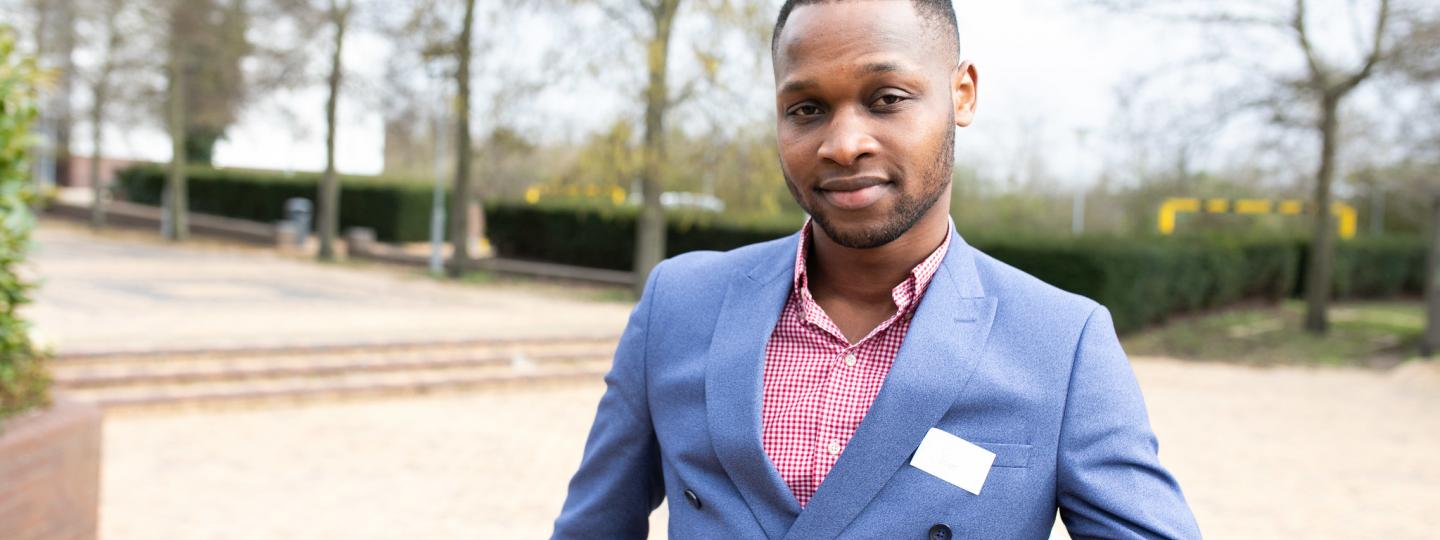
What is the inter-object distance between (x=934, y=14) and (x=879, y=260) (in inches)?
11.1

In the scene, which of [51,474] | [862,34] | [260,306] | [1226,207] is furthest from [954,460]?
[1226,207]

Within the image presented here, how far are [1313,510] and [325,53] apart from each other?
1994 centimetres

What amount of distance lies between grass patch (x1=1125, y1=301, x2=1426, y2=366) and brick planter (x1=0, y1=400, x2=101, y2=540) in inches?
531

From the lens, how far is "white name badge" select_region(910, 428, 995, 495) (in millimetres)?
1269

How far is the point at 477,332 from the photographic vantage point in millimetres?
12930

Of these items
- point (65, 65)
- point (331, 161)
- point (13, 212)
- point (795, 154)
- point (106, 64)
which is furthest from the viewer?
point (65, 65)

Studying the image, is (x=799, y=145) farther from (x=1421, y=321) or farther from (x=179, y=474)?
(x=1421, y=321)

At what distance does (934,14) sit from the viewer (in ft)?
4.31

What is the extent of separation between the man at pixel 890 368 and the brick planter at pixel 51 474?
3.96 m

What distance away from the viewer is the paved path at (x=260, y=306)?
1177cm

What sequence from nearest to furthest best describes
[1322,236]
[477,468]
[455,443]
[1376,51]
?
[477,468] < [455,443] < [1376,51] < [1322,236]

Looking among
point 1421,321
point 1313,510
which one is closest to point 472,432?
point 1313,510

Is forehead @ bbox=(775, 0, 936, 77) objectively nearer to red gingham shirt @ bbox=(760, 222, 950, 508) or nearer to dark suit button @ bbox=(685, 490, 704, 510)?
red gingham shirt @ bbox=(760, 222, 950, 508)

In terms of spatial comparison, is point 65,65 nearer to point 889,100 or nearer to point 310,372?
point 310,372
